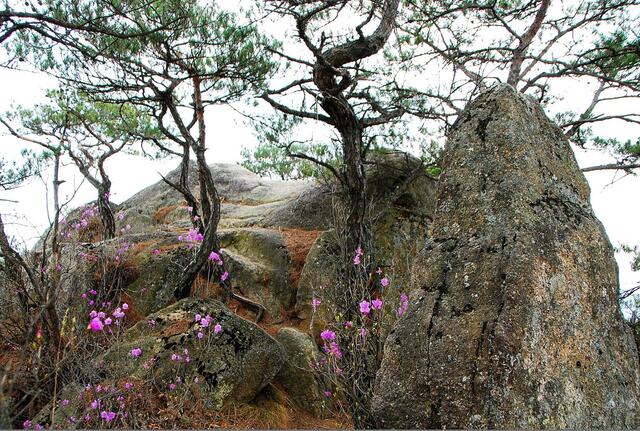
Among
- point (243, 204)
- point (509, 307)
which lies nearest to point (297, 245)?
point (243, 204)

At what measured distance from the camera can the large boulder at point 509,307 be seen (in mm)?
2219

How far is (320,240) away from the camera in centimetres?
655

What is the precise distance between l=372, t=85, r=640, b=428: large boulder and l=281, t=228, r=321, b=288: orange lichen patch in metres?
4.34

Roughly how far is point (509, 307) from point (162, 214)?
900 cm

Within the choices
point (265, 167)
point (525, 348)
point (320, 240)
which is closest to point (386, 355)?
point (525, 348)

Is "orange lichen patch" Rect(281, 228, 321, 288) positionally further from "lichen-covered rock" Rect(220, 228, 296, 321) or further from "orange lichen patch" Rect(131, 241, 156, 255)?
"orange lichen patch" Rect(131, 241, 156, 255)

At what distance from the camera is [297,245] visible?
A: 7.28 metres

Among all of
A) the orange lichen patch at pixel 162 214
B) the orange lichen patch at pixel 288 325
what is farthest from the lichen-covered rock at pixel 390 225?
the orange lichen patch at pixel 162 214

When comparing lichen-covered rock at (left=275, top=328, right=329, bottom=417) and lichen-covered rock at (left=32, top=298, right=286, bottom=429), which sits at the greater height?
lichen-covered rock at (left=32, top=298, right=286, bottom=429)

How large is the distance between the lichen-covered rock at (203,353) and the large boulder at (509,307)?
8.00ft

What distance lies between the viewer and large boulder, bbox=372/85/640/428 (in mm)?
2219

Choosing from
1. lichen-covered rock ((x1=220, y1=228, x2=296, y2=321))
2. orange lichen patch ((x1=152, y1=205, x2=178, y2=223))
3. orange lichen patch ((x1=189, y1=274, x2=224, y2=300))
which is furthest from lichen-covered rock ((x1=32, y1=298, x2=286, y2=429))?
orange lichen patch ((x1=152, y1=205, x2=178, y2=223))

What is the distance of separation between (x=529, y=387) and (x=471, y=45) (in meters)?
5.91

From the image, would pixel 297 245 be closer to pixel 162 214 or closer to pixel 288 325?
pixel 288 325
